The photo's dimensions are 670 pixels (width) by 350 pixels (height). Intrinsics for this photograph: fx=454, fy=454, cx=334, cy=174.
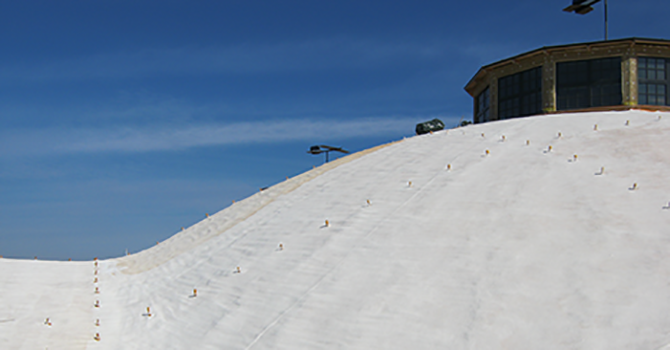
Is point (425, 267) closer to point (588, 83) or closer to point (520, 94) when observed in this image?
point (588, 83)

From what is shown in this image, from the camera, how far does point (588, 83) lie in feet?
83.6

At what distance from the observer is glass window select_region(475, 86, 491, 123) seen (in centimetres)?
3111

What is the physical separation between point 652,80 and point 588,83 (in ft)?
10.5

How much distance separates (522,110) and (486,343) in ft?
76.7

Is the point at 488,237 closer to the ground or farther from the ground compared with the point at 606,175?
closer to the ground

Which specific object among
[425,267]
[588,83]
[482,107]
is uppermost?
[588,83]

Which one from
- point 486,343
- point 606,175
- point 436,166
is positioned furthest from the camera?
point 436,166

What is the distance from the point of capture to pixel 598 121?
1731 cm

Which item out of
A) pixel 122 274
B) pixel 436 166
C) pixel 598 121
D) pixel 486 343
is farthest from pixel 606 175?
pixel 122 274

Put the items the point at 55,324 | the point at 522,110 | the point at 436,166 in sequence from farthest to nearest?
the point at 522,110
the point at 436,166
the point at 55,324

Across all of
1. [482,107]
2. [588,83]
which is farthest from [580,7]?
[482,107]

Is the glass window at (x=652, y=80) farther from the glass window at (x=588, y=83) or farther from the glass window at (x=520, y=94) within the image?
the glass window at (x=520, y=94)

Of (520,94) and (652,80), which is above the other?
(652,80)

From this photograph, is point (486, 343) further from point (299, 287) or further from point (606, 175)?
point (606, 175)
